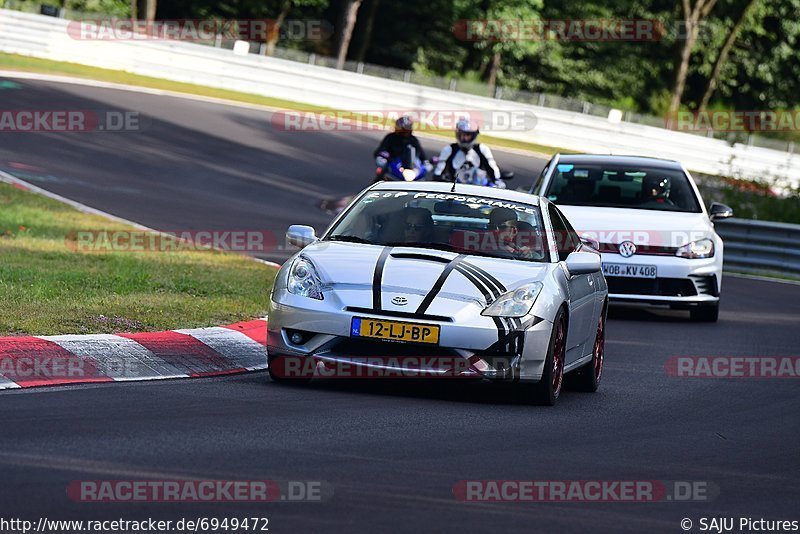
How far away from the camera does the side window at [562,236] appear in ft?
34.8

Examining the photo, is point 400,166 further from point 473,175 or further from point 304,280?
point 304,280

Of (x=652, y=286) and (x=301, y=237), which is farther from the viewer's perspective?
(x=652, y=286)

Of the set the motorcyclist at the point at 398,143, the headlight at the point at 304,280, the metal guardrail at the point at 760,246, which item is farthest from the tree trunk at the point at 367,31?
the headlight at the point at 304,280

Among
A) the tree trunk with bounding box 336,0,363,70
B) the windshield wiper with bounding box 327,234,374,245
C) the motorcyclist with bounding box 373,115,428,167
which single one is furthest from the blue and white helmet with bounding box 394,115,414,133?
the tree trunk with bounding box 336,0,363,70

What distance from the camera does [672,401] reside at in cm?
1048

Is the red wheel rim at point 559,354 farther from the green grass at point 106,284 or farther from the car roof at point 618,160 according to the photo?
the car roof at point 618,160

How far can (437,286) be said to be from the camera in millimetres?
9180

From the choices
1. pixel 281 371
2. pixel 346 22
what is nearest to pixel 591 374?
pixel 281 371

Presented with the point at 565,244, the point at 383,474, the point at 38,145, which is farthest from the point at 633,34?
the point at 383,474

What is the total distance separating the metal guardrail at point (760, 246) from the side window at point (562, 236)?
44.3ft

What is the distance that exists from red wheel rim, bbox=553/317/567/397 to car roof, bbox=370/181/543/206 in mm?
1220

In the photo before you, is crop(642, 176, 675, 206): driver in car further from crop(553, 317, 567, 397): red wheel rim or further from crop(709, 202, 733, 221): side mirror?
crop(553, 317, 567, 397): red wheel rim

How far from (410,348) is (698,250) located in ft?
24.8

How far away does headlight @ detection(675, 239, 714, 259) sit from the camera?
52.0 feet
